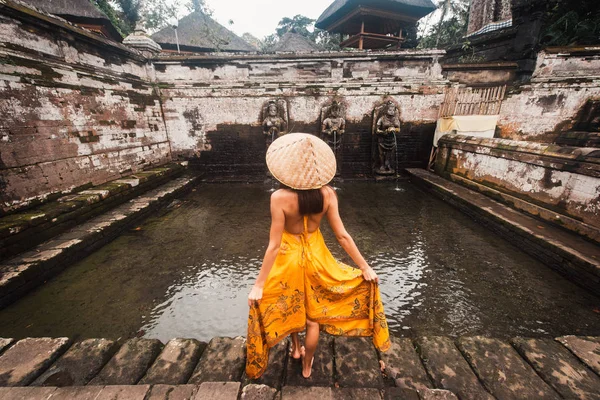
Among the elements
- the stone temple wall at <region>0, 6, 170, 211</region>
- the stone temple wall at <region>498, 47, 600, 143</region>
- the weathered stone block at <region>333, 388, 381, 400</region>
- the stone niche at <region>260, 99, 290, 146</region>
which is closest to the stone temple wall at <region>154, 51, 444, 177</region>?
the stone niche at <region>260, 99, 290, 146</region>

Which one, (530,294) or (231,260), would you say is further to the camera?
(231,260)

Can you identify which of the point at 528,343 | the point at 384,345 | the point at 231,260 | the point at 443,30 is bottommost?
the point at 231,260

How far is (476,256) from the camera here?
147 inches

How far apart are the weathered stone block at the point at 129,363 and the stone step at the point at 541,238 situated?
477cm

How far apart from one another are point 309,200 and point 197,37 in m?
21.3

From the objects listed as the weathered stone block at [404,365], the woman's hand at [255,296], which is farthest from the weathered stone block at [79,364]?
the weathered stone block at [404,365]

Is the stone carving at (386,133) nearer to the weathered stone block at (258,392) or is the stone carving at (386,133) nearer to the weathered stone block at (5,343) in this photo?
the weathered stone block at (258,392)

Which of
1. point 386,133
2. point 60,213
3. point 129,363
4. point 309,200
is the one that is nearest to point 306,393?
point 309,200

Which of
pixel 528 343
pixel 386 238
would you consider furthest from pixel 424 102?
pixel 528 343

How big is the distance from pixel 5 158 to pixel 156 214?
7.81ft

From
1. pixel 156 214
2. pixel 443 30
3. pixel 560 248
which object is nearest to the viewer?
pixel 560 248

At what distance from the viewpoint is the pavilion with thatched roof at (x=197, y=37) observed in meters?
16.8

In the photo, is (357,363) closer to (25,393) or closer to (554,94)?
(25,393)

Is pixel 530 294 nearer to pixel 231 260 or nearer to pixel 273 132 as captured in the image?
pixel 231 260
